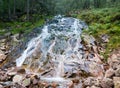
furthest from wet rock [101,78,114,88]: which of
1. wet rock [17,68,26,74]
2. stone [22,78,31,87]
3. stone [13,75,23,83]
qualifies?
wet rock [17,68,26,74]

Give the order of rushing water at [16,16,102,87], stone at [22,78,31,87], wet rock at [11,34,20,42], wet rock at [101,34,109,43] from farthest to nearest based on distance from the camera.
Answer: wet rock at [11,34,20,42], wet rock at [101,34,109,43], rushing water at [16,16,102,87], stone at [22,78,31,87]

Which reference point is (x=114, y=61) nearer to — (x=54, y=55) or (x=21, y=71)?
(x=54, y=55)

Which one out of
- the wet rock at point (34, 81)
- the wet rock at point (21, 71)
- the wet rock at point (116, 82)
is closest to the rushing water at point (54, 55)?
the wet rock at point (21, 71)

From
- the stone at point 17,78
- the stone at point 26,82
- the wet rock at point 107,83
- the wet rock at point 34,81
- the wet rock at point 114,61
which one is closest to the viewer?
the wet rock at point 107,83

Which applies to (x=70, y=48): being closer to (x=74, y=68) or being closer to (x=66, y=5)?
(x=74, y=68)

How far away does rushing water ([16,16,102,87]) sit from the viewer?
1527 centimetres

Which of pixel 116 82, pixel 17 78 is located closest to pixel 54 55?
pixel 17 78

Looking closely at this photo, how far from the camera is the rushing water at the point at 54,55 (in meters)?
15.3

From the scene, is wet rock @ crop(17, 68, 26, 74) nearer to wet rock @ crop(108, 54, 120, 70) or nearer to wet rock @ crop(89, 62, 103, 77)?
wet rock @ crop(89, 62, 103, 77)

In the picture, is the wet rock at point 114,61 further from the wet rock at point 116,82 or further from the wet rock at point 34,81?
the wet rock at point 34,81

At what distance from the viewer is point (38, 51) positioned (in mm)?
18031

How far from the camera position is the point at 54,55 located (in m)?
17.3

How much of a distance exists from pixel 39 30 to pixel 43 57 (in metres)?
7.70

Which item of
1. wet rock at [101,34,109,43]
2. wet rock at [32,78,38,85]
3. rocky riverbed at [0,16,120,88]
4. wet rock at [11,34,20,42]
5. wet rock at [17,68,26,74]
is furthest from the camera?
wet rock at [11,34,20,42]
